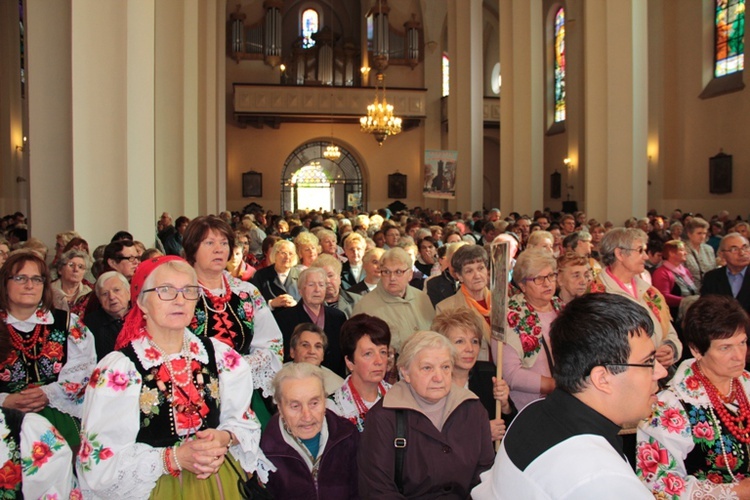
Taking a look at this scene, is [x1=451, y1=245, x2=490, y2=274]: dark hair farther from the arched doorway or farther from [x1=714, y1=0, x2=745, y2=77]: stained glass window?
the arched doorway

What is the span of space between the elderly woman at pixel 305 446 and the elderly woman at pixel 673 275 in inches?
196

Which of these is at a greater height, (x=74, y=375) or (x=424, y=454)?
(x=74, y=375)

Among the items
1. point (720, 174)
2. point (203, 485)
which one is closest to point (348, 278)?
point (203, 485)

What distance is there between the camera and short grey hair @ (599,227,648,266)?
17.5 feet

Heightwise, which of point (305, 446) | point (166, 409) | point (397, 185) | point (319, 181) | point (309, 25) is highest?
point (309, 25)

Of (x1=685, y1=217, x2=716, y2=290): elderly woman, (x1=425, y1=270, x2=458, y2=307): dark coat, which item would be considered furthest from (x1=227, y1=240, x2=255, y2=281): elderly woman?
(x1=685, y1=217, x2=716, y2=290): elderly woman

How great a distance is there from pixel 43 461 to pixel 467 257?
3429 mm

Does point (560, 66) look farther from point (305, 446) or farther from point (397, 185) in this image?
point (305, 446)

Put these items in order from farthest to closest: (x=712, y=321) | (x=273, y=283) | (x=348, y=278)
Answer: (x=348, y=278) → (x=273, y=283) → (x=712, y=321)

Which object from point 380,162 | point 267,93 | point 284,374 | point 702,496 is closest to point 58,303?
point 284,374

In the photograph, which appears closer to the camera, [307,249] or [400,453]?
[400,453]

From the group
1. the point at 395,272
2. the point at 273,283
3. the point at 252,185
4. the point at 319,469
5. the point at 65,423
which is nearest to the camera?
the point at 319,469

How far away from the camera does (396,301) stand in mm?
5855

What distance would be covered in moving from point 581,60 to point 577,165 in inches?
137
